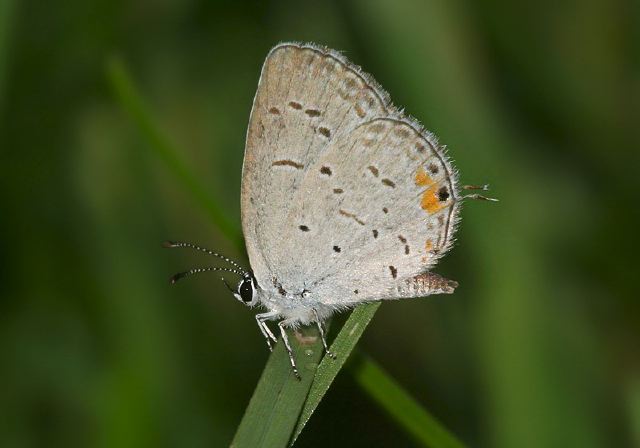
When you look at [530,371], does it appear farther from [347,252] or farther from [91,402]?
[91,402]

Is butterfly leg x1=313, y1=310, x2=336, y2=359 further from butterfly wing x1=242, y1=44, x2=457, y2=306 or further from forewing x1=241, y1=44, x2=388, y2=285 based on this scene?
forewing x1=241, y1=44, x2=388, y2=285

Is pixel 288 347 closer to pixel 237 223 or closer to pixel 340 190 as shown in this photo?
pixel 340 190

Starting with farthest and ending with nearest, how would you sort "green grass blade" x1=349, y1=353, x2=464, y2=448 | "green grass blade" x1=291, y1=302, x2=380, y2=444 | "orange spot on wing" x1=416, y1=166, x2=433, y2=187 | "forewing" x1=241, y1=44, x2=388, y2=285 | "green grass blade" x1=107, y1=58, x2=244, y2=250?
"green grass blade" x1=107, y1=58, x2=244, y2=250, "orange spot on wing" x1=416, y1=166, x2=433, y2=187, "forewing" x1=241, y1=44, x2=388, y2=285, "green grass blade" x1=349, y1=353, x2=464, y2=448, "green grass blade" x1=291, y1=302, x2=380, y2=444

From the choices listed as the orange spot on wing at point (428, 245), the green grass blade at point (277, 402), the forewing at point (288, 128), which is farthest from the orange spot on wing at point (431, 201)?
the green grass blade at point (277, 402)

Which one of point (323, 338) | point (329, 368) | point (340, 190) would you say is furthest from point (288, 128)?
point (329, 368)

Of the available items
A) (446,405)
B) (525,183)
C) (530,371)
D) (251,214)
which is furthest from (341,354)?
(525,183)

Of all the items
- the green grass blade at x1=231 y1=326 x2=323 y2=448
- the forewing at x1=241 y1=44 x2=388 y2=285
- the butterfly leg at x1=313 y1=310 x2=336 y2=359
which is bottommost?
the butterfly leg at x1=313 y1=310 x2=336 y2=359

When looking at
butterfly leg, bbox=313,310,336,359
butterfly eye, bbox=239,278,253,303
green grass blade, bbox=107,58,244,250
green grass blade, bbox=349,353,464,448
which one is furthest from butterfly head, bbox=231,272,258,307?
green grass blade, bbox=349,353,464,448
